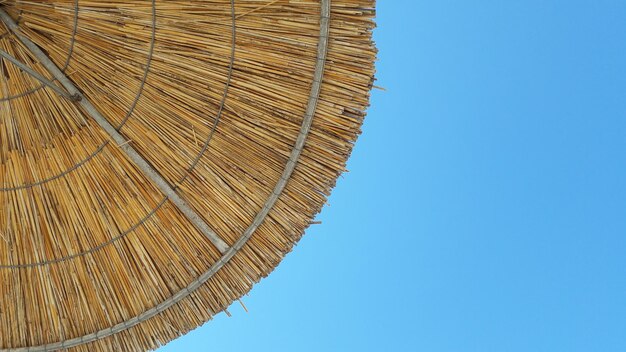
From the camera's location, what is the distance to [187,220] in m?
3.53

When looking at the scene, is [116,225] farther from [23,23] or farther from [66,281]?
[23,23]

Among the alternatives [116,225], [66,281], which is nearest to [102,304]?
[66,281]

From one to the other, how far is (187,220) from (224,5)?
48.2 inches

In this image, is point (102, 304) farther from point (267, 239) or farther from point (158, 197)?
point (267, 239)

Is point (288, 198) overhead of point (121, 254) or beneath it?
overhead

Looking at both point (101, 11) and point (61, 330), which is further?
point (61, 330)

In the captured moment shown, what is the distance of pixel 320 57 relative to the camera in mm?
3168

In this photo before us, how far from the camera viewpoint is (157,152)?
3.49 meters

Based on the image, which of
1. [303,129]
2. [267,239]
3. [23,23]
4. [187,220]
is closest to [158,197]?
[187,220]

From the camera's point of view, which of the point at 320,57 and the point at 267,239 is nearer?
the point at 320,57

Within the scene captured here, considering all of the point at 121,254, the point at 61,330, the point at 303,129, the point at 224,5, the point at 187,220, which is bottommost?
the point at 61,330

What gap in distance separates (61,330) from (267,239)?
1.34 m

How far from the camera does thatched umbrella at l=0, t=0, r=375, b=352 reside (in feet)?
10.6

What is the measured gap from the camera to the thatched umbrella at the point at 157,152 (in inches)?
127
